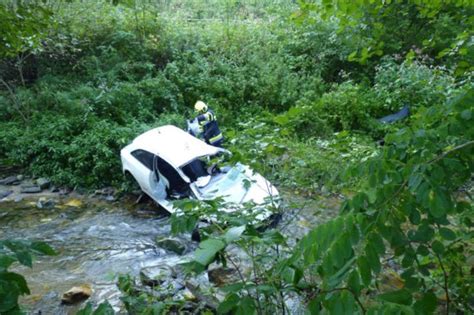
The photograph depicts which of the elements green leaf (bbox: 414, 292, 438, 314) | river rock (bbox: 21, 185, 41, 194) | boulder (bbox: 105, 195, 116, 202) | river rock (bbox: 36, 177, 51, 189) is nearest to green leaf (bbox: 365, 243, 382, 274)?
green leaf (bbox: 414, 292, 438, 314)

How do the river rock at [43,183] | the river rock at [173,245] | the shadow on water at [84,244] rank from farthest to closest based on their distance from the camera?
the river rock at [43,183]
the river rock at [173,245]
the shadow on water at [84,244]

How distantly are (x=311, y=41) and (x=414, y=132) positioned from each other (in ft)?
44.9

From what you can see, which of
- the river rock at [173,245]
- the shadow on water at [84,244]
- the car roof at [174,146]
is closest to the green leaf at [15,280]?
the shadow on water at [84,244]

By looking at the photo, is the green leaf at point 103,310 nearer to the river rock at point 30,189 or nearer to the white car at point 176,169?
the white car at point 176,169

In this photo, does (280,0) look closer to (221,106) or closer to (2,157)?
(221,106)

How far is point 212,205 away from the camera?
2268mm

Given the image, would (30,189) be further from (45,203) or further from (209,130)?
(209,130)

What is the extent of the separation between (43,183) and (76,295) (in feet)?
16.6

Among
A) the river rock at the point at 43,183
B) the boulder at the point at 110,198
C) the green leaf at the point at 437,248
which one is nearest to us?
the green leaf at the point at 437,248

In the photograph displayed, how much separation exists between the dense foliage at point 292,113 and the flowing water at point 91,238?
89cm

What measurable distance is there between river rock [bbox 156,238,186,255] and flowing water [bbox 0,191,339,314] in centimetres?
7

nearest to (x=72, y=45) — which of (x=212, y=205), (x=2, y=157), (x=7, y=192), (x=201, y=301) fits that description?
Answer: (x=2, y=157)

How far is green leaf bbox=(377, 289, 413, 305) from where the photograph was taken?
4.07ft

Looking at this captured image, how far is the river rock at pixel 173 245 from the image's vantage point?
22.0ft
